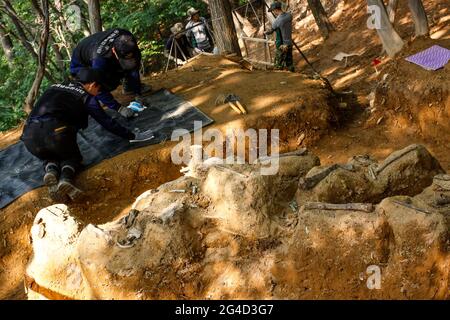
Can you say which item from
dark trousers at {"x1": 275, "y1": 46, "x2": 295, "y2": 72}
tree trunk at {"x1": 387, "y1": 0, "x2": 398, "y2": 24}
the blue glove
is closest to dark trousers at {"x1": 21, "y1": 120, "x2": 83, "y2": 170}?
the blue glove

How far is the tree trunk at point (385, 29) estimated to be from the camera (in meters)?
7.68

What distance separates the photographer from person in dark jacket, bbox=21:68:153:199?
5160 mm

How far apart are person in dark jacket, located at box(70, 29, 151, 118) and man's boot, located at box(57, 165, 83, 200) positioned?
1.36 metres

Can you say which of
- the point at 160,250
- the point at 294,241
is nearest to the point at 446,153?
the point at 294,241

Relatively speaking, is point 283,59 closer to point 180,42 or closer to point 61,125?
point 180,42

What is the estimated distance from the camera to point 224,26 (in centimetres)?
898

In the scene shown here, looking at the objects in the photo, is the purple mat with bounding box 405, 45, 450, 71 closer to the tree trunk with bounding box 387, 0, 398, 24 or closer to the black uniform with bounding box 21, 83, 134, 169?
the tree trunk with bounding box 387, 0, 398, 24

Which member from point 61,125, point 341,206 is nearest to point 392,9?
point 341,206

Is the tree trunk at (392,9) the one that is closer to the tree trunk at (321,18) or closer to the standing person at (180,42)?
the tree trunk at (321,18)

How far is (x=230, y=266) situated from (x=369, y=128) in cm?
460

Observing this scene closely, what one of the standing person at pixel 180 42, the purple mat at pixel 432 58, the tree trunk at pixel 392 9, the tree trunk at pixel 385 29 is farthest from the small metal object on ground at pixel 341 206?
the standing person at pixel 180 42

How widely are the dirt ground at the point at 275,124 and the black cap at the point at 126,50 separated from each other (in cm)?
127

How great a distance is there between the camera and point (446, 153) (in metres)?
5.84
